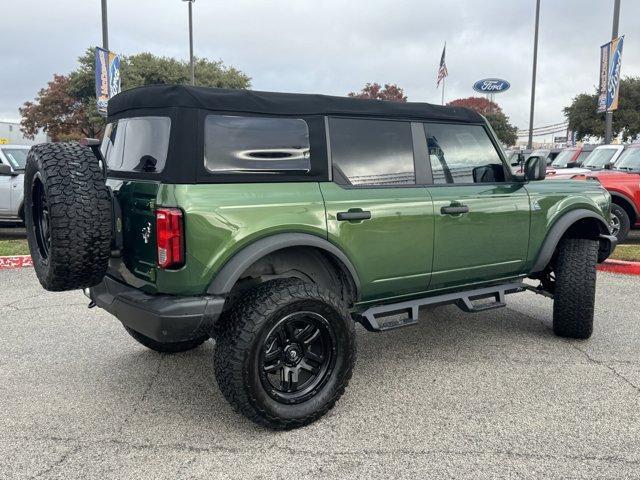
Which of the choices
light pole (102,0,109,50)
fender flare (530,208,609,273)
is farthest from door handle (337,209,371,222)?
light pole (102,0,109,50)

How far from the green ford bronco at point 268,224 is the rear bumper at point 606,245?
114 cm

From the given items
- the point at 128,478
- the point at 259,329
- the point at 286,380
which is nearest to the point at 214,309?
the point at 259,329

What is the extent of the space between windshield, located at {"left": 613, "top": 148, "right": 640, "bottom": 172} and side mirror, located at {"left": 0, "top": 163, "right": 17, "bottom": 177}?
1050cm

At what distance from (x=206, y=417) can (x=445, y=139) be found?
2536 mm

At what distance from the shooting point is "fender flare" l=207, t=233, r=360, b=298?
288 centimetres

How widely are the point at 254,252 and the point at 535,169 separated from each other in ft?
7.96

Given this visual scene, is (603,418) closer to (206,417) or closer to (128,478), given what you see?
(206,417)

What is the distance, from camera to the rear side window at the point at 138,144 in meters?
2.97

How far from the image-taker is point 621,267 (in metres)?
7.33

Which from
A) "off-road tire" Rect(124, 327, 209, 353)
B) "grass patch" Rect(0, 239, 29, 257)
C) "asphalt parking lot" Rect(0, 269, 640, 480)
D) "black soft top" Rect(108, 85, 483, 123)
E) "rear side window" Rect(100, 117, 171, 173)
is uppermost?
→ "black soft top" Rect(108, 85, 483, 123)

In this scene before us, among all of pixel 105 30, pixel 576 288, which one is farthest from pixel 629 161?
pixel 105 30

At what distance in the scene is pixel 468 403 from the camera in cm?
343

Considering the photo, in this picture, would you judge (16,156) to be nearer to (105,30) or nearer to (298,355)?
(105,30)

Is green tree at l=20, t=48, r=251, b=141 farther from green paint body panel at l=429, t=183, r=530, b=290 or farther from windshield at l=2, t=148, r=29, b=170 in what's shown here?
green paint body panel at l=429, t=183, r=530, b=290
